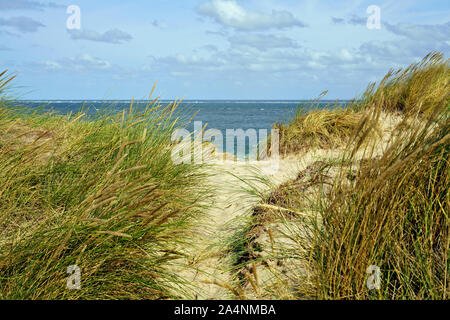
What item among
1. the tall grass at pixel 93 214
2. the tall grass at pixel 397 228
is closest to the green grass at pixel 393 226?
the tall grass at pixel 397 228

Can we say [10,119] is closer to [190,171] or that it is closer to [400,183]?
[190,171]

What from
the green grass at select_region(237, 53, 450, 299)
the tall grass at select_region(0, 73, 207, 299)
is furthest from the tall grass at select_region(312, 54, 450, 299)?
the tall grass at select_region(0, 73, 207, 299)

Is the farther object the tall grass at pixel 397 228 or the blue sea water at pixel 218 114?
the blue sea water at pixel 218 114

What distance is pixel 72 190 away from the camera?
2.39m

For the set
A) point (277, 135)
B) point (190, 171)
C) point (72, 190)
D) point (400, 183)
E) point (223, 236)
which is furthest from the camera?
point (277, 135)

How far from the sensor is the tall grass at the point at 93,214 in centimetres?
155

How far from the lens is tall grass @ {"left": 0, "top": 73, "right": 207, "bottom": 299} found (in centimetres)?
155

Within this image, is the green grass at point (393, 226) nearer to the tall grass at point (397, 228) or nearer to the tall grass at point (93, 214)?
the tall grass at point (397, 228)

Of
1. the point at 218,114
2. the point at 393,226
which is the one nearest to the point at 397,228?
the point at 393,226

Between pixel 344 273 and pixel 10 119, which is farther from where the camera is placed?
pixel 10 119

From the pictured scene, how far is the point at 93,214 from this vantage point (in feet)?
6.14

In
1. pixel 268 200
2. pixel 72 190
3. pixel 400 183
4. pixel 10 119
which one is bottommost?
pixel 268 200
